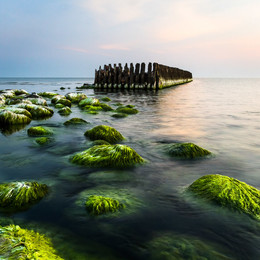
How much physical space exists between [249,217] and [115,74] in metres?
26.4

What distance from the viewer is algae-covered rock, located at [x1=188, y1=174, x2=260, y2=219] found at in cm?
283

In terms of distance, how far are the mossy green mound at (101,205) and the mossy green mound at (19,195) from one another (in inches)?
27.6

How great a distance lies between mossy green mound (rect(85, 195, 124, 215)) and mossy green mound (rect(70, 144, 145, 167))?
1.29m

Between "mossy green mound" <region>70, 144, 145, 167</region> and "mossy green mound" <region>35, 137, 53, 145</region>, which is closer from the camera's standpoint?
"mossy green mound" <region>70, 144, 145, 167</region>

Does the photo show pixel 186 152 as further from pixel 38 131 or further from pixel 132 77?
pixel 132 77

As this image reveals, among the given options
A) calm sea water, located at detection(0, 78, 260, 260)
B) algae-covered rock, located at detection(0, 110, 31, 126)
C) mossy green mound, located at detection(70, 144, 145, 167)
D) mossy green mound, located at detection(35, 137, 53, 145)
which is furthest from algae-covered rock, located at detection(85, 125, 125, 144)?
algae-covered rock, located at detection(0, 110, 31, 126)

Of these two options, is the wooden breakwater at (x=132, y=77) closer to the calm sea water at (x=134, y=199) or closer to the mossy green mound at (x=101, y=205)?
the calm sea water at (x=134, y=199)

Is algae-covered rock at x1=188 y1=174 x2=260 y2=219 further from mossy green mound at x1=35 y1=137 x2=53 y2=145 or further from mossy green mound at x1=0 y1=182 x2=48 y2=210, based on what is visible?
mossy green mound at x1=35 y1=137 x2=53 y2=145

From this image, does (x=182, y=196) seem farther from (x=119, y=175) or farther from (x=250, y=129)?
(x=250, y=129)

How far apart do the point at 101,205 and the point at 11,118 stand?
6207 mm

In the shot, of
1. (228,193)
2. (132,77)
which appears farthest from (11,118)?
(132,77)

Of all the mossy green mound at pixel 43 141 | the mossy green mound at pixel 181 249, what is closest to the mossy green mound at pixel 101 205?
the mossy green mound at pixel 181 249

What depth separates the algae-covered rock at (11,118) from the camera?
7.55 m

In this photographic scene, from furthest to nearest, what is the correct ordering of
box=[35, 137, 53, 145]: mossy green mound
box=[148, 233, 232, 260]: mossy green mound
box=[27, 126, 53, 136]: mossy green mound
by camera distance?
1. box=[27, 126, 53, 136]: mossy green mound
2. box=[35, 137, 53, 145]: mossy green mound
3. box=[148, 233, 232, 260]: mossy green mound
